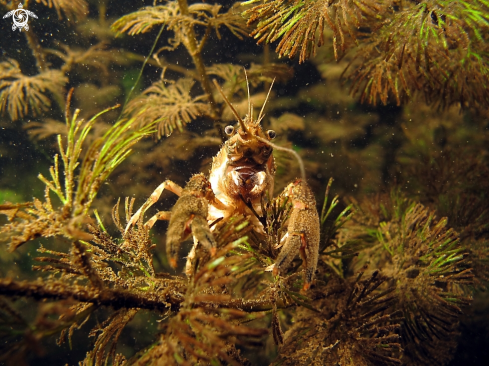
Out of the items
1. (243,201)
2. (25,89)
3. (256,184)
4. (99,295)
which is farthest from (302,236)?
(25,89)

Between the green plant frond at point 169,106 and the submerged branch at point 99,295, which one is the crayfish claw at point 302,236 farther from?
the green plant frond at point 169,106

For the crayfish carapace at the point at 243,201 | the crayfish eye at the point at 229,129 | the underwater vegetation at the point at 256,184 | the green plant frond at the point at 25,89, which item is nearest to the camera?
the underwater vegetation at the point at 256,184

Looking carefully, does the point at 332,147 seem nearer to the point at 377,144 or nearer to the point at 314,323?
the point at 377,144

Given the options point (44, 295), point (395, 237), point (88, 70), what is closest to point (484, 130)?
point (395, 237)

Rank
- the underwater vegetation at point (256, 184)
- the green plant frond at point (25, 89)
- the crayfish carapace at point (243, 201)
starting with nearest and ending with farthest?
the underwater vegetation at point (256, 184) → the crayfish carapace at point (243, 201) → the green plant frond at point (25, 89)

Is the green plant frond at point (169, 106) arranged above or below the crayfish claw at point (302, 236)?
above

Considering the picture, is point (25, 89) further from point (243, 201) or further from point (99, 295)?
point (99, 295)

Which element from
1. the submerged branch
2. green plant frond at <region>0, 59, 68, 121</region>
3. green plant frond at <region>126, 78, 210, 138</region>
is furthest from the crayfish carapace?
green plant frond at <region>0, 59, 68, 121</region>

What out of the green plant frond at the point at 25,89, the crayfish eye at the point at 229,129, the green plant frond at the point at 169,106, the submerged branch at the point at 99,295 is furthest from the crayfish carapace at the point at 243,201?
the green plant frond at the point at 25,89
